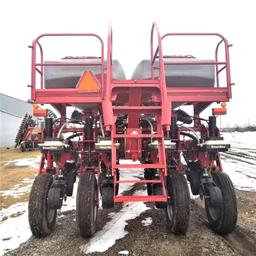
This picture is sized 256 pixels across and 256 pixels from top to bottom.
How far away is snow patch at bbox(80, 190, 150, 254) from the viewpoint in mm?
4405

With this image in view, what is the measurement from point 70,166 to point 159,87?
2.66 meters

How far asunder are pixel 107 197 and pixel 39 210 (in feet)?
3.33

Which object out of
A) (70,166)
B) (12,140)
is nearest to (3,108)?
(12,140)

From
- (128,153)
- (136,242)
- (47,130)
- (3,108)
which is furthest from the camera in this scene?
(3,108)

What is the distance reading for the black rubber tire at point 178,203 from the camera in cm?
448

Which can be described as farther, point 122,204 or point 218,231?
point 122,204

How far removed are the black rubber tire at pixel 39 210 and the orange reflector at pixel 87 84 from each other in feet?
4.96

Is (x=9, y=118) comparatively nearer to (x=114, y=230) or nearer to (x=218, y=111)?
(x=114, y=230)

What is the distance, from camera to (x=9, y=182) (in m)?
10.7

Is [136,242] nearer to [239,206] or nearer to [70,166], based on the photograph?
[70,166]

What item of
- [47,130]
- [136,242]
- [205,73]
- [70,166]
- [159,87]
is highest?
[205,73]

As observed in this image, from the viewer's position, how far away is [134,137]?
4457mm

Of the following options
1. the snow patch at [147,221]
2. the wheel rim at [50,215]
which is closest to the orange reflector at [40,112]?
the wheel rim at [50,215]

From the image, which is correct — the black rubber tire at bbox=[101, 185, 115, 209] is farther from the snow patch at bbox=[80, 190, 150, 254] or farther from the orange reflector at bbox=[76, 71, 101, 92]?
the orange reflector at bbox=[76, 71, 101, 92]
